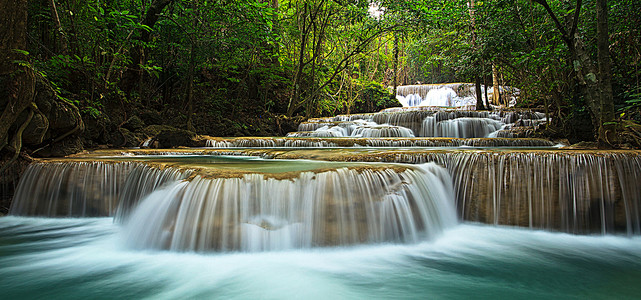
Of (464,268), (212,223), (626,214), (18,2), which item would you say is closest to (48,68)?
(18,2)

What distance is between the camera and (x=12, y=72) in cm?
449

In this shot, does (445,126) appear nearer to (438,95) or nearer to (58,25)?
(58,25)

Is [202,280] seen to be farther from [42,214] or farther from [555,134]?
[555,134]

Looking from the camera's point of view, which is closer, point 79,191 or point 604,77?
point 79,191

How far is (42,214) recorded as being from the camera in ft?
15.2

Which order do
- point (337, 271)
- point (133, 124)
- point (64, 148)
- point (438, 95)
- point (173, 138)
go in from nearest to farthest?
point (337, 271) → point (64, 148) → point (173, 138) → point (133, 124) → point (438, 95)

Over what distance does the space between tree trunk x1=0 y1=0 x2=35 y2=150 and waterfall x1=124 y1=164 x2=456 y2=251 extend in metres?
2.88

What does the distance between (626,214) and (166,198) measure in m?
5.71

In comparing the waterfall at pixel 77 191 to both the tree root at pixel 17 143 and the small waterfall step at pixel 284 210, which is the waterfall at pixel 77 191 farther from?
the small waterfall step at pixel 284 210

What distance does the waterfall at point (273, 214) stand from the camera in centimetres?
313

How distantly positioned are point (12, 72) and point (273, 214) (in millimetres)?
4675

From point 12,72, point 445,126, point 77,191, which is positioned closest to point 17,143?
point 12,72

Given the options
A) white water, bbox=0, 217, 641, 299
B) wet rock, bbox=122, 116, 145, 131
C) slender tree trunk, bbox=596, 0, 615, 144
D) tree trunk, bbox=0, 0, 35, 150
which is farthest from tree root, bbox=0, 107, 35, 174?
slender tree trunk, bbox=596, 0, 615, 144

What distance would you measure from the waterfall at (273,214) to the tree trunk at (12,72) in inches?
113
